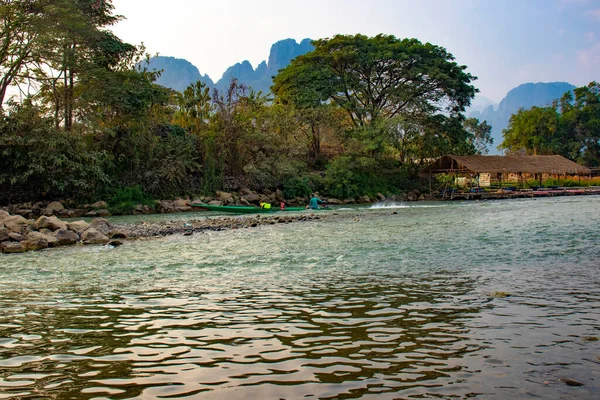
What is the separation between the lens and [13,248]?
1137cm

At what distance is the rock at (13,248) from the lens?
11.3 m

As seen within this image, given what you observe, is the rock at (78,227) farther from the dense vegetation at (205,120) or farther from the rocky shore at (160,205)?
the dense vegetation at (205,120)

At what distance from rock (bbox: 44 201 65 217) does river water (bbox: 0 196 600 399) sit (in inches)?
582

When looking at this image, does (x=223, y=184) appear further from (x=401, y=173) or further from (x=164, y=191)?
(x=401, y=173)

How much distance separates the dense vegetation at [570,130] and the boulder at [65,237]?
58450mm

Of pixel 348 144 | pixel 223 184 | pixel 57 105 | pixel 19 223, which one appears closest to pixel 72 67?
pixel 57 105

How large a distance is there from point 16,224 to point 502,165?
34.7m

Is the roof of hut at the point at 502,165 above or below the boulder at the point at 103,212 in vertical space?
above

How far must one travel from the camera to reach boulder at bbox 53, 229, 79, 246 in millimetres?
12586

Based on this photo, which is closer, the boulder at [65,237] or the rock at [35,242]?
the rock at [35,242]

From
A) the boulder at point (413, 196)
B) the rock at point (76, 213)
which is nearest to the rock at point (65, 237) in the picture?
the rock at point (76, 213)

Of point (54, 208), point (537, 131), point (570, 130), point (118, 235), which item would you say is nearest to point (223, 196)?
point (54, 208)

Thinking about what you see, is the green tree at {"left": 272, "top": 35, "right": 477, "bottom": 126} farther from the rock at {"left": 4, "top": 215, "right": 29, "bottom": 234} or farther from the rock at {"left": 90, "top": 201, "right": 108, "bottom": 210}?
the rock at {"left": 4, "top": 215, "right": 29, "bottom": 234}

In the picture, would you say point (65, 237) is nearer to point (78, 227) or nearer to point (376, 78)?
point (78, 227)
